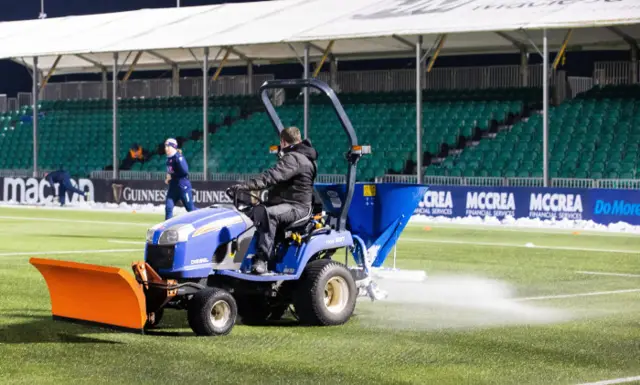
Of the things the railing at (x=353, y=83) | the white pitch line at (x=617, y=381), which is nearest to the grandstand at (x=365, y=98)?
the railing at (x=353, y=83)

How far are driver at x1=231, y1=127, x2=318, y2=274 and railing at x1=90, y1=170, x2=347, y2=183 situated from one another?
22.3 meters

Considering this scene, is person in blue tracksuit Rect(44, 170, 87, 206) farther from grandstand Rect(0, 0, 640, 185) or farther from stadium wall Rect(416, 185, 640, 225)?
stadium wall Rect(416, 185, 640, 225)

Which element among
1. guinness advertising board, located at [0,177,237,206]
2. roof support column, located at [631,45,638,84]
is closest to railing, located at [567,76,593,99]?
roof support column, located at [631,45,638,84]

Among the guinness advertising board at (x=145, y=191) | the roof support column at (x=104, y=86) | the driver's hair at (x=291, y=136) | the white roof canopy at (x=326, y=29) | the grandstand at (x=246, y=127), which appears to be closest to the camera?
the driver's hair at (x=291, y=136)

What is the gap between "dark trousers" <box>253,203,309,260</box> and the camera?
450 inches

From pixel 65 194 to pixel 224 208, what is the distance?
97.8ft

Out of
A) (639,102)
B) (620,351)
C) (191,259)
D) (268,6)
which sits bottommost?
(620,351)

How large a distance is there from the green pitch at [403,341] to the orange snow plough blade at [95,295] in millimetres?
193

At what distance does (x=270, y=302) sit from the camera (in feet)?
39.3

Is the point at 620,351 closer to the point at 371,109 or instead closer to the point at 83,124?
the point at 371,109

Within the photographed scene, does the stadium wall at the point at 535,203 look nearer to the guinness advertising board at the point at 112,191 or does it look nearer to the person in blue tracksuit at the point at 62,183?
the guinness advertising board at the point at 112,191

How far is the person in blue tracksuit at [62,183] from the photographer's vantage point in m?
39.9

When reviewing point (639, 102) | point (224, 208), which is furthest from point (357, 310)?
point (639, 102)

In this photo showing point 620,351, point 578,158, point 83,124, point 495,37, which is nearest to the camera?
point 620,351
